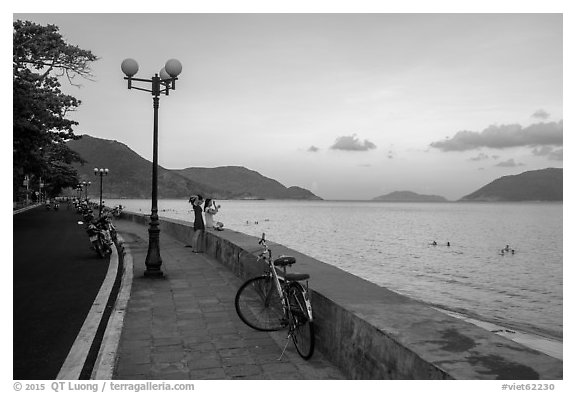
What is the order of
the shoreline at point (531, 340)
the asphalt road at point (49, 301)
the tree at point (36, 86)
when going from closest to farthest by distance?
the asphalt road at point (49, 301)
the shoreline at point (531, 340)
the tree at point (36, 86)

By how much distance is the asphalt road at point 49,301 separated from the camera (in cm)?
583

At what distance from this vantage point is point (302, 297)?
218 inches

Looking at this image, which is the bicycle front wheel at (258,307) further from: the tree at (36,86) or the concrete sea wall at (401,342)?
the tree at (36,86)

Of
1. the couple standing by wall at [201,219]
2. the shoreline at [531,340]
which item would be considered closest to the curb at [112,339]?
the couple standing by wall at [201,219]

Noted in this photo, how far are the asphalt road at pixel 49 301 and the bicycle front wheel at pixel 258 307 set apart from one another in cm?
239

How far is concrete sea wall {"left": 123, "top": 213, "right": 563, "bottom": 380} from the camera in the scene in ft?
11.0

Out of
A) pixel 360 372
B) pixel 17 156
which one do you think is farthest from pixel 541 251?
pixel 360 372

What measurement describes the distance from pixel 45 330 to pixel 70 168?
185ft

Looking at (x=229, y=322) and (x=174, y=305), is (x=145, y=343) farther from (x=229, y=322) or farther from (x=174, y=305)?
(x=174, y=305)

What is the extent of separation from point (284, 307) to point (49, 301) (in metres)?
5.70

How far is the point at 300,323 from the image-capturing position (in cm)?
558

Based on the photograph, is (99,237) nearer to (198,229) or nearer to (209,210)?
(198,229)
